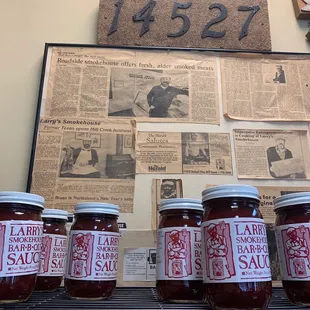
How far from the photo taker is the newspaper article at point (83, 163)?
83 centimetres

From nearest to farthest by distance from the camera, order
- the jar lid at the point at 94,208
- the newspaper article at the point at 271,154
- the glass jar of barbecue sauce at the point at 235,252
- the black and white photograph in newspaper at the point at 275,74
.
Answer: the glass jar of barbecue sauce at the point at 235,252 < the jar lid at the point at 94,208 < the newspaper article at the point at 271,154 < the black and white photograph in newspaper at the point at 275,74

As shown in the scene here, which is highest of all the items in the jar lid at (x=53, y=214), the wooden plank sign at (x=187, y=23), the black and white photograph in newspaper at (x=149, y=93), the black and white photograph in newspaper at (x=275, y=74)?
the wooden plank sign at (x=187, y=23)

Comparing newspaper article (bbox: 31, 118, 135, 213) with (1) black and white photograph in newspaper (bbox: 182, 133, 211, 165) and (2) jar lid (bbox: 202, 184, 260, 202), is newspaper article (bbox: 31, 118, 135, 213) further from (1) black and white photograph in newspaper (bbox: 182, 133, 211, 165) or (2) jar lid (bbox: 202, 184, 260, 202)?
(2) jar lid (bbox: 202, 184, 260, 202)

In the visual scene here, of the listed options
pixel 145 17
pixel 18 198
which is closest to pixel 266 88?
pixel 145 17

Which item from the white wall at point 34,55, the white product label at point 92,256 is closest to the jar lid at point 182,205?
the white product label at point 92,256

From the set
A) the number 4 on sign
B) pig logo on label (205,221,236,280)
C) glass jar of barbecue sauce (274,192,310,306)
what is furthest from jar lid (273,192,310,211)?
the number 4 on sign

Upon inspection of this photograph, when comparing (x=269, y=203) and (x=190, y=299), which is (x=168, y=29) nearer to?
(x=269, y=203)

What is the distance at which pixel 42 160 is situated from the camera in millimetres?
852

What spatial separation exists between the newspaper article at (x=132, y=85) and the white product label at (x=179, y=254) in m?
0.47

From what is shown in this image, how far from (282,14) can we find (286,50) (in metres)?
0.15

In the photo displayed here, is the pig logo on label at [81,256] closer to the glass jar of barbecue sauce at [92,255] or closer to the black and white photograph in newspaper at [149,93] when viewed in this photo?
the glass jar of barbecue sauce at [92,255]

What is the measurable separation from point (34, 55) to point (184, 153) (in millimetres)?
558

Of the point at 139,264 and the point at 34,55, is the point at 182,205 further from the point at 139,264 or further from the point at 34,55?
the point at 34,55

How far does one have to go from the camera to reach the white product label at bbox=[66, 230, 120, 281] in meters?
0.46
